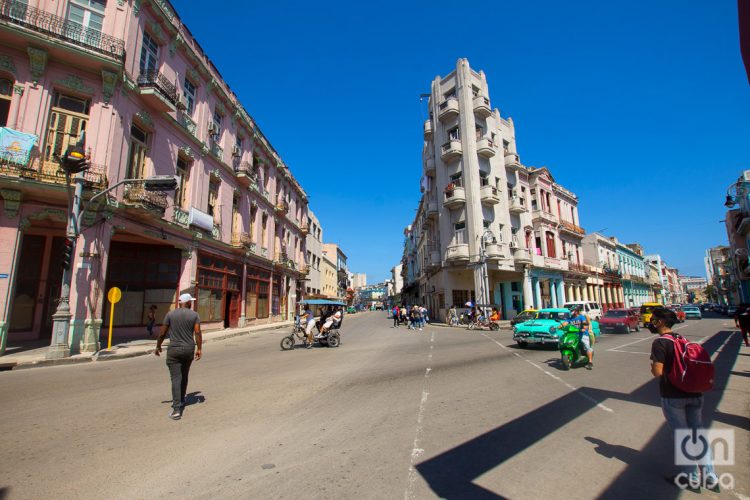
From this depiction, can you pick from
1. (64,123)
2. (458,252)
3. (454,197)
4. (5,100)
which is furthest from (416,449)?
(454,197)

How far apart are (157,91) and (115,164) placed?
4.17 metres

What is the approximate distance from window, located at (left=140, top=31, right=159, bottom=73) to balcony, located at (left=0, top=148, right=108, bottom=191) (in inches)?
246

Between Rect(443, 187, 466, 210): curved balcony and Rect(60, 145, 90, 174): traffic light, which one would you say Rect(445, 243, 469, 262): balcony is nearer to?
Rect(443, 187, 466, 210): curved balcony

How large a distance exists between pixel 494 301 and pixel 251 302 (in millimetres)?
22076

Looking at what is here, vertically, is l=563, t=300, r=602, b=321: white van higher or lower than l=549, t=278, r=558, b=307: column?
lower

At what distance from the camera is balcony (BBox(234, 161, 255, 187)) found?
85.2 ft

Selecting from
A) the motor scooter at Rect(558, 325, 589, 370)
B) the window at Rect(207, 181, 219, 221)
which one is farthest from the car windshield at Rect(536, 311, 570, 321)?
the window at Rect(207, 181, 219, 221)

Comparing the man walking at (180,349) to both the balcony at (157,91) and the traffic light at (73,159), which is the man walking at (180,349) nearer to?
the traffic light at (73,159)

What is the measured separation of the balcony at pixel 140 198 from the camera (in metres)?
15.2

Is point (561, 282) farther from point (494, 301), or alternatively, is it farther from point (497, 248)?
point (497, 248)

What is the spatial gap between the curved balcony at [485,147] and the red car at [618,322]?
16.5 m

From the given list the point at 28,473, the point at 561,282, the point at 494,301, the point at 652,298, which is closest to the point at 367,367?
the point at 28,473

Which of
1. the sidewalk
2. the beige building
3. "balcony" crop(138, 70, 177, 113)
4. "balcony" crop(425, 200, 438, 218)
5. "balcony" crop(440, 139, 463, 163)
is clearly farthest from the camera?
the beige building

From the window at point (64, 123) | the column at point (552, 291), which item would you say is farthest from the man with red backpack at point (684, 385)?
the column at point (552, 291)
